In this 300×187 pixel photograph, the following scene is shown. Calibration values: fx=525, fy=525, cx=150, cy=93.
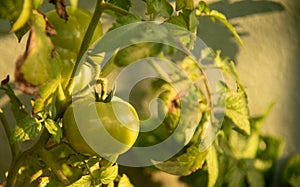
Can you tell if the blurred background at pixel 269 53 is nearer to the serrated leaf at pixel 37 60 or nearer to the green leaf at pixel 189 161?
the green leaf at pixel 189 161

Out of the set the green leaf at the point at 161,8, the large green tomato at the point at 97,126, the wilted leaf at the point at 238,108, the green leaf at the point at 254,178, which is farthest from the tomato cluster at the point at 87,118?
the green leaf at the point at 254,178

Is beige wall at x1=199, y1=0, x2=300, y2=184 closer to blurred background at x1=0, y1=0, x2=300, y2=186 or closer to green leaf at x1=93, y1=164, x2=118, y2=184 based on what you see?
blurred background at x1=0, y1=0, x2=300, y2=186

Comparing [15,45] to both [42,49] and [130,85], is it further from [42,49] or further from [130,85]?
[42,49]

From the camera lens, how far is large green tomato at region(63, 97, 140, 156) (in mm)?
633

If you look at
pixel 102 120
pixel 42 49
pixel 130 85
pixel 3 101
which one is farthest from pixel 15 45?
pixel 42 49

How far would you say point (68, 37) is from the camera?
0.63 meters

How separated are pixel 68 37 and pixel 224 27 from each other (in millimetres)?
622

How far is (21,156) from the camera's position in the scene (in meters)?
0.65

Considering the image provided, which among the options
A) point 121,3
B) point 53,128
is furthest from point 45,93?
point 121,3

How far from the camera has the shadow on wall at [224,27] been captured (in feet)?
3.80

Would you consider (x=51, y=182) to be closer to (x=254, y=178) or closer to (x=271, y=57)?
(x=254, y=178)

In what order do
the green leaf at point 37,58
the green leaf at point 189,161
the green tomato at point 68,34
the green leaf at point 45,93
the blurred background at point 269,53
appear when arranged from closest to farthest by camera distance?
the green leaf at point 37,58 < the green leaf at point 45,93 < the green tomato at point 68,34 < the green leaf at point 189,161 < the blurred background at point 269,53

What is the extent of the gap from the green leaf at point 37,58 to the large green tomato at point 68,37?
0.19 metres

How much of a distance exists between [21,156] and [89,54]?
15 centimetres
